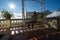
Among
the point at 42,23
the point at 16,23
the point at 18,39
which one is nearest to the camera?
the point at 18,39

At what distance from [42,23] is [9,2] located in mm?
2707

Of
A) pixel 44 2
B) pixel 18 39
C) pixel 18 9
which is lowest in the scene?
pixel 18 39

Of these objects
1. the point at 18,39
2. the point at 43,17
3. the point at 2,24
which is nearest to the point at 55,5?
the point at 43,17

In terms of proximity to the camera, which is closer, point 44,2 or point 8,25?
point 8,25

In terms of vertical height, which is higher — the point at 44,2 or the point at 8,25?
the point at 44,2

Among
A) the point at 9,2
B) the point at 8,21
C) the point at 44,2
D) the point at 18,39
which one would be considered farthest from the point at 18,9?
the point at 18,39

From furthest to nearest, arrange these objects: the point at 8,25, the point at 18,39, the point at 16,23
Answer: the point at 16,23 < the point at 8,25 < the point at 18,39

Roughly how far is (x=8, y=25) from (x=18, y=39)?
2.68 meters

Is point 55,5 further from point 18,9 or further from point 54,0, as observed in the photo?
point 18,9

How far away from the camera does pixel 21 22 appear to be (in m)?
5.94

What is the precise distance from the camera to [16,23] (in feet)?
18.9

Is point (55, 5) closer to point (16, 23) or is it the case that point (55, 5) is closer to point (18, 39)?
point (16, 23)

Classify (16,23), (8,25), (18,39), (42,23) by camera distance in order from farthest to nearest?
(42,23)
(16,23)
(8,25)
(18,39)

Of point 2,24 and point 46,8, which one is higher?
point 46,8
